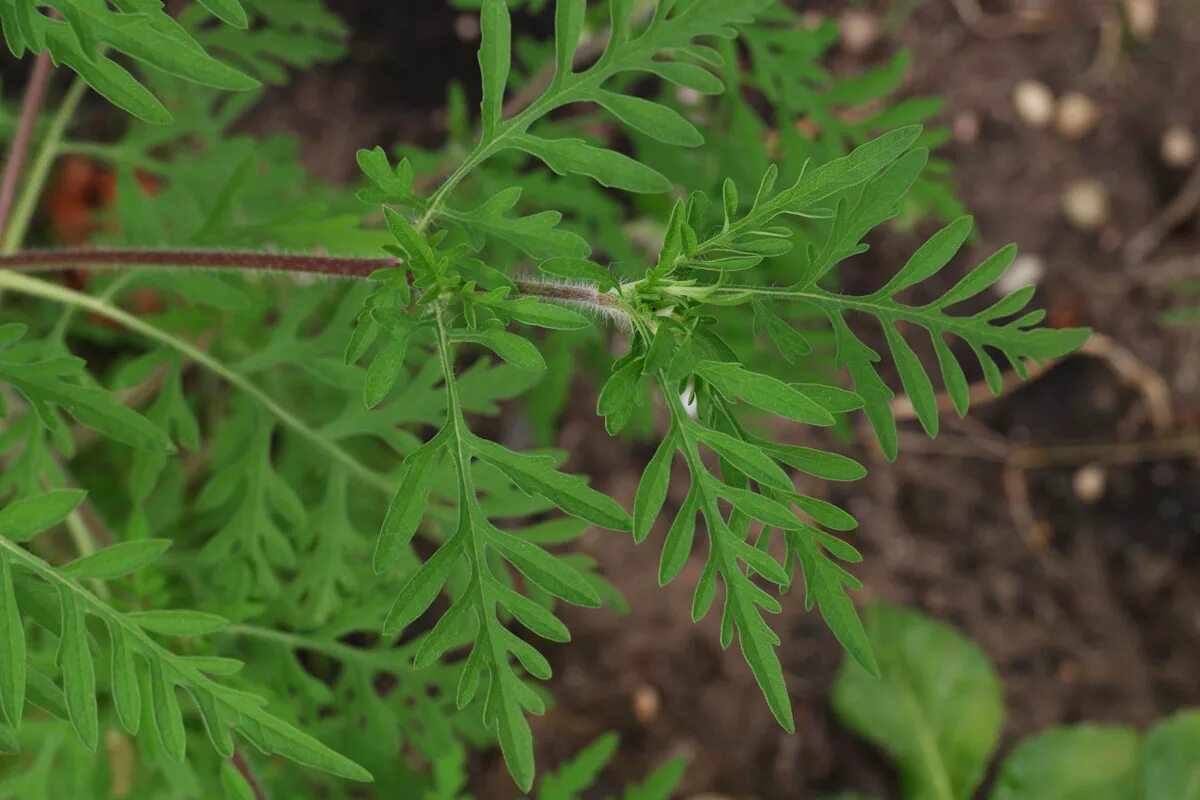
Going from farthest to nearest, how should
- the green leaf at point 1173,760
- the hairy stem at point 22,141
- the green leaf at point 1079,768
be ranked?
the green leaf at point 1079,768
the green leaf at point 1173,760
the hairy stem at point 22,141

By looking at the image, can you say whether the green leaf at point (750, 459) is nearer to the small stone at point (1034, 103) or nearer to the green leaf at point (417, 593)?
the green leaf at point (417, 593)

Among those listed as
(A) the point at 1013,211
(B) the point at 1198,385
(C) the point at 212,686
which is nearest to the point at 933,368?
(A) the point at 1013,211

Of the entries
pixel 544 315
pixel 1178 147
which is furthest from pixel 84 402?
pixel 1178 147

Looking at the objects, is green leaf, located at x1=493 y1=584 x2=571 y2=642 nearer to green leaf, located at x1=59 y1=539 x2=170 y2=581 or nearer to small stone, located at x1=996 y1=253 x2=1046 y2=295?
green leaf, located at x1=59 y1=539 x2=170 y2=581

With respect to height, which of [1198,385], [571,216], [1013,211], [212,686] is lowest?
[1198,385]

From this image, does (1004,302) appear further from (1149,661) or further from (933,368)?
(1149,661)

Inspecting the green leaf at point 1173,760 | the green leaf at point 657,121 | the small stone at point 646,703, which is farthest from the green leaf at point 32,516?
the green leaf at point 1173,760
